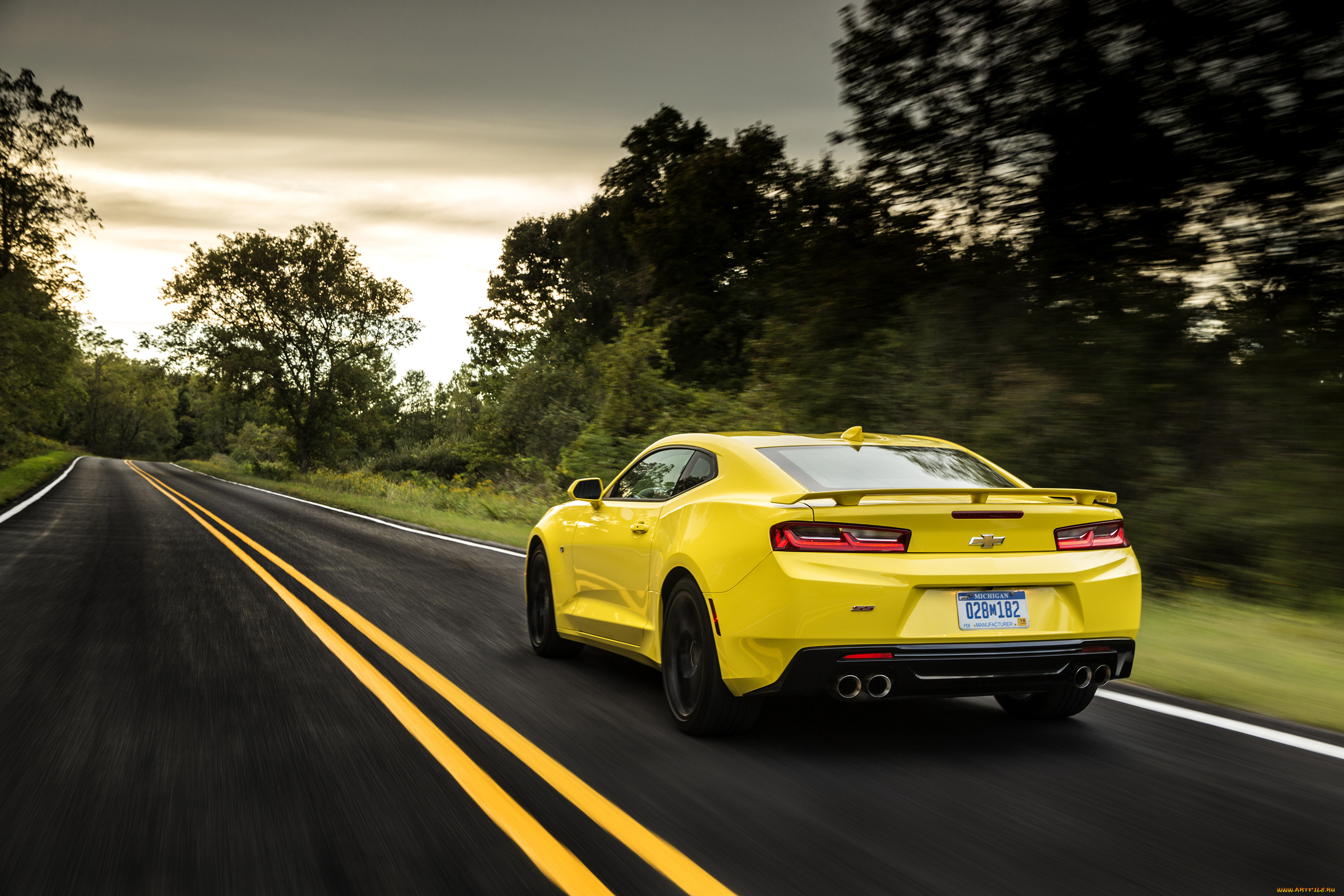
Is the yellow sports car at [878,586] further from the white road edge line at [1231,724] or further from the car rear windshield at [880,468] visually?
the white road edge line at [1231,724]

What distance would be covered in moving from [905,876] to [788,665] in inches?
47.9

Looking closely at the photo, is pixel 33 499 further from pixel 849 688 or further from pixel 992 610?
pixel 992 610

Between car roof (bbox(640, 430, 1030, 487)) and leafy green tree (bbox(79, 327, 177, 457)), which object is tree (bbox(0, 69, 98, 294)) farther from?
leafy green tree (bbox(79, 327, 177, 457))

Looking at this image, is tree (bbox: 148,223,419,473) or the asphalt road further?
tree (bbox: 148,223,419,473)

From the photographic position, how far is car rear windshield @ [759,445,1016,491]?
4910 millimetres

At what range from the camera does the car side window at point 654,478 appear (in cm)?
573

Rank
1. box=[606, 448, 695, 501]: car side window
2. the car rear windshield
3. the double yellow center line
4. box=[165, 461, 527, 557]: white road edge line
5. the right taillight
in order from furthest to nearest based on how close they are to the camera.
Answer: box=[165, 461, 527, 557]: white road edge line, box=[606, 448, 695, 501]: car side window, the car rear windshield, the right taillight, the double yellow center line

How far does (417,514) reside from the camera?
22.4 m

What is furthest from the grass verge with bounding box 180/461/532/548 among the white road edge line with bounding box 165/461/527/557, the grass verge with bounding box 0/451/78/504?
the grass verge with bounding box 0/451/78/504

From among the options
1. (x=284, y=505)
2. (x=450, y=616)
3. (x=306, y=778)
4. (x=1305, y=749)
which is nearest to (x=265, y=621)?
(x=450, y=616)

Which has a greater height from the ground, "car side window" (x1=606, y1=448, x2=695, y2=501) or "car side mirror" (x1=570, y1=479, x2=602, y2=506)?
"car side window" (x1=606, y1=448, x2=695, y2=501)

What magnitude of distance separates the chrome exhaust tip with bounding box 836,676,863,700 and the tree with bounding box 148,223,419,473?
46655mm

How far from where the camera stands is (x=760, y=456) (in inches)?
200

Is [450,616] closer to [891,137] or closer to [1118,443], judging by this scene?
[1118,443]
